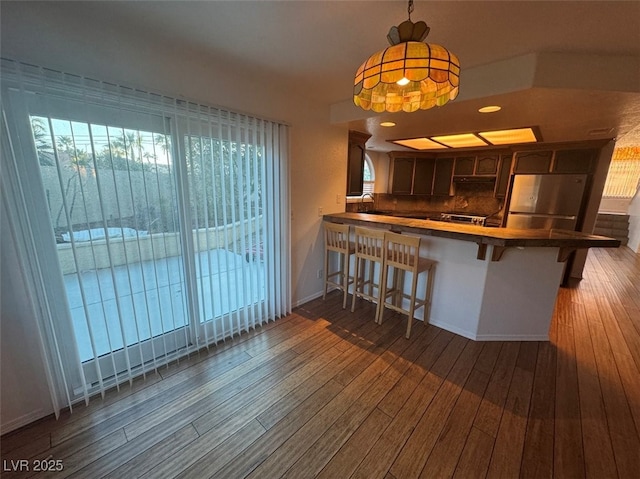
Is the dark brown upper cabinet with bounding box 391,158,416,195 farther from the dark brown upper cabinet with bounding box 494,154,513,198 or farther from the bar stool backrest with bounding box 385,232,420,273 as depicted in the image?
the bar stool backrest with bounding box 385,232,420,273

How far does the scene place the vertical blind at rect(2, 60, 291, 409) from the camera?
146 centimetres

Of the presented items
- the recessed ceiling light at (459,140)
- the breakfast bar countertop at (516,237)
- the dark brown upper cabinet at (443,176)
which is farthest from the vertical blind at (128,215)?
the dark brown upper cabinet at (443,176)

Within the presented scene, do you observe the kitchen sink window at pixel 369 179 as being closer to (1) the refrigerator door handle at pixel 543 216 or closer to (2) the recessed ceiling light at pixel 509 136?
(2) the recessed ceiling light at pixel 509 136

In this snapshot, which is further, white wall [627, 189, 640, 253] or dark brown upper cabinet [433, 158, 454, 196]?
white wall [627, 189, 640, 253]

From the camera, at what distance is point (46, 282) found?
1.55m

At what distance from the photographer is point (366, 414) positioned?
1708 mm

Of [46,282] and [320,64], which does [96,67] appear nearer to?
[46,282]

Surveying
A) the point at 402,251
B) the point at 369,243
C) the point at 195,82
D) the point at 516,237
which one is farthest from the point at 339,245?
the point at 195,82

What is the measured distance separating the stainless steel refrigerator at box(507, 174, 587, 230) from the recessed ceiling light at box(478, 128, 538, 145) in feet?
1.96

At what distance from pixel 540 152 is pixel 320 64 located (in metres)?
3.94

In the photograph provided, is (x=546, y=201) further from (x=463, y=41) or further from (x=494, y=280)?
(x=463, y=41)

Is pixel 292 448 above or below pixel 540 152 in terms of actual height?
below

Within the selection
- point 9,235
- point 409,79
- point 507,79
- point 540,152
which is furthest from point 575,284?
point 9,235

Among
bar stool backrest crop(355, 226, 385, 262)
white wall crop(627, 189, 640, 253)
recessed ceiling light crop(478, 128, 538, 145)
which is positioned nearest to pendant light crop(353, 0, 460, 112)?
bar stool backrest crop(355, 226, 385, 262)
